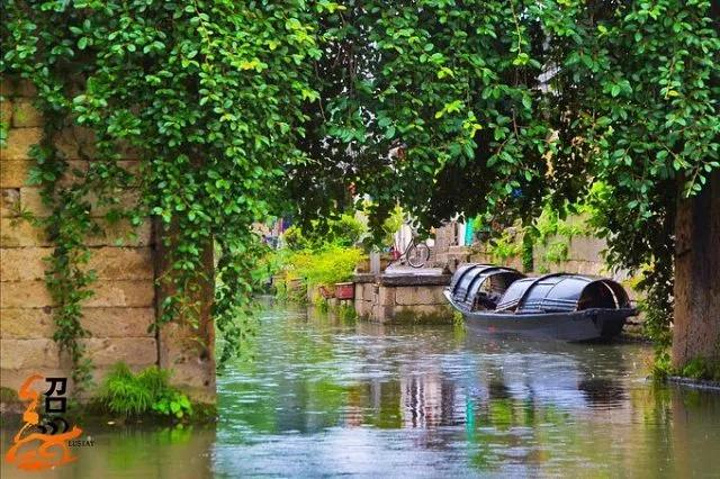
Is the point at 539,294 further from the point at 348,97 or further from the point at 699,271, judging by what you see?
the point at 348,97

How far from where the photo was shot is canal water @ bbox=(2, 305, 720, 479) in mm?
9969

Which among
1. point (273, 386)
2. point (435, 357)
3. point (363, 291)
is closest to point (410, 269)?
point (363, 291)

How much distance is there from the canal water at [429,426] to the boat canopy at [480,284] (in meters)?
7.88

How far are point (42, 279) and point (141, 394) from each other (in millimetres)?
1218

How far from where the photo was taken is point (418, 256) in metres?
38.7

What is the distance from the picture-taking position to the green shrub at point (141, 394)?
11.3 metres

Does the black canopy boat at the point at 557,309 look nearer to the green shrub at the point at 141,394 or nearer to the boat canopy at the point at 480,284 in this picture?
the boat canopy at the point at 480,284

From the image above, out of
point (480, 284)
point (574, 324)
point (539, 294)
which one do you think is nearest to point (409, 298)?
point (480, 284)

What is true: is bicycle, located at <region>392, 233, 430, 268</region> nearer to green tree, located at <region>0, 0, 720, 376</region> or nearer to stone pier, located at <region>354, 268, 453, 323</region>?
stone pier, located at <region>354, 268, 453, 323</region>

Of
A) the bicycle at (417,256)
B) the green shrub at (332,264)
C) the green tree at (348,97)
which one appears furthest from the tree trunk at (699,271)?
the green shrub at (332,264)

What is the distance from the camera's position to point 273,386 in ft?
53.5

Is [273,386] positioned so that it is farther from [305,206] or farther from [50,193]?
[50,193]

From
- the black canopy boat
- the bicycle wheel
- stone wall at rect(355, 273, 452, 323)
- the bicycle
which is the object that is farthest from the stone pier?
the bicycle wheel

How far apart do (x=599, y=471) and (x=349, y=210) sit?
17.5 ft
